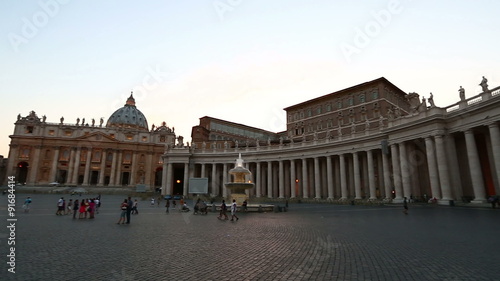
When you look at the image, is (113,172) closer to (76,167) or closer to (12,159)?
(76,167)

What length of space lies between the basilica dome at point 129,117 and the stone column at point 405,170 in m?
126

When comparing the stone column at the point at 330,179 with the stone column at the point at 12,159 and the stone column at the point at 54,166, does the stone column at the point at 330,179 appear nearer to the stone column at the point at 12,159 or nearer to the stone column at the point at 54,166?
the stone column at the point at 54,166

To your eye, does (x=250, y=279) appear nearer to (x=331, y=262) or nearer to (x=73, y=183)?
(x=331, y=262)

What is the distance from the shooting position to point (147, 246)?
9.88 m

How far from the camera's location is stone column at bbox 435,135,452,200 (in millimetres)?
30625

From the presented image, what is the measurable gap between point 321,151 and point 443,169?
2096cm

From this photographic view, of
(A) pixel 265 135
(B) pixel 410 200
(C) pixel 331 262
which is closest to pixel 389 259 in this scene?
(C) pixel 331 262

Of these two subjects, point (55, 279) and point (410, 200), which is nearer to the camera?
point (55, 279)

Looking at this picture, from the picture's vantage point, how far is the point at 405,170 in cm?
3581

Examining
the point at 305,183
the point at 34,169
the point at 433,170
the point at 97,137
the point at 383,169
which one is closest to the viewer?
the point at 433,170

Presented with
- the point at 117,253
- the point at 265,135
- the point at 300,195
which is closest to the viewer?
the point at 117,253

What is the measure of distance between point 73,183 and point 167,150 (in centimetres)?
4844

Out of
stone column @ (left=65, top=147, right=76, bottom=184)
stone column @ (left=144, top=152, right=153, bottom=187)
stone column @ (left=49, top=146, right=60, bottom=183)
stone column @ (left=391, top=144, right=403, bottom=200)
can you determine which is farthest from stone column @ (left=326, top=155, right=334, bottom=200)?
stone column @ (left=49, top=146, right=60, bottom=183)

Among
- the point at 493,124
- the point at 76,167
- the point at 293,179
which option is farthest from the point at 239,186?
the point at 76,167
